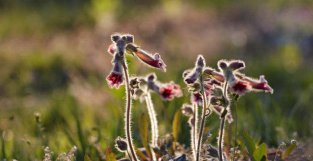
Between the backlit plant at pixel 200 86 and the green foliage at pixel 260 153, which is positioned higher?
the backlit plant at pixel 200 86

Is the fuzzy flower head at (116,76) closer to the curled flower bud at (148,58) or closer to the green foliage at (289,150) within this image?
the curled flower bud at (148,58)

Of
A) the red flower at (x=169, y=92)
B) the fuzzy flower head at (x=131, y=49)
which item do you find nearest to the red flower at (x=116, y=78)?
the fuzzy flower head at (x=131, y=49)

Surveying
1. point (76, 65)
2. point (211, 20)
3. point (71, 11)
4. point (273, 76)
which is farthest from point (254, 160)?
point (71, 11)

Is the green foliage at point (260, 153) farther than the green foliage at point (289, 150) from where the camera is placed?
No

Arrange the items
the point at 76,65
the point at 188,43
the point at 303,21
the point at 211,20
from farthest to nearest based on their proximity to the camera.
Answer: the point at 211,20
the point at 303,21
the point at 188,43
the point at 76,65

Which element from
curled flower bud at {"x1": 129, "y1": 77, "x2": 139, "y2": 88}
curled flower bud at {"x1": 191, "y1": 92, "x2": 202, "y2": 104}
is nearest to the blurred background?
curled flower bud at {"x1": 191, "y1": 92, "x2": 202, "y2": 104}

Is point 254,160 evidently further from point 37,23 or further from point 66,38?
point 37,23

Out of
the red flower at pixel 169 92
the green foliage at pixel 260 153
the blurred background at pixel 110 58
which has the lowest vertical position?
the green foliage at pixel 260 153
